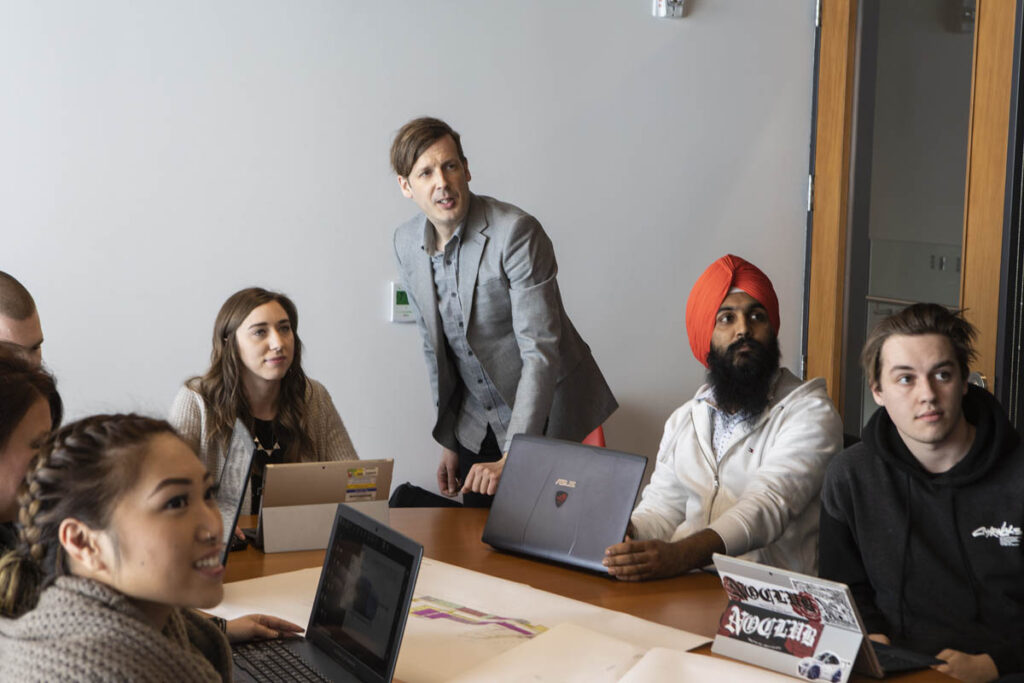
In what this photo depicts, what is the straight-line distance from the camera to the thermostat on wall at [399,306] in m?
3.85

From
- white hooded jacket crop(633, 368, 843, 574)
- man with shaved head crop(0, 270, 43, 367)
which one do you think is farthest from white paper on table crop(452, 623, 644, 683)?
man with shaved head crop(0, 270, 43, 367)

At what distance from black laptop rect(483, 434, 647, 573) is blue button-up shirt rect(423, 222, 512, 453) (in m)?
0.94

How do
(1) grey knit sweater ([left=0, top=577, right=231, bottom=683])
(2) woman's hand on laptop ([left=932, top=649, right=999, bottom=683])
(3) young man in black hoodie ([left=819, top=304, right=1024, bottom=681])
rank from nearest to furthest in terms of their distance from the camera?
(1) grey knit sweater ([left=0, top=577, right=231, bottom=683])
(2) woman's hand on laptop ([left=932, top=649, right=999, bottom=683])
(3) young man in black hoodie ([left=819, top=304, right=1024, bottom=681])

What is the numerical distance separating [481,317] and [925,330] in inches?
55.6

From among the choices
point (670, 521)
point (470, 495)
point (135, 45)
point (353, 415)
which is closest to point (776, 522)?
point (670, 521)

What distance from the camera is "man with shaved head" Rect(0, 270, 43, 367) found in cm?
242

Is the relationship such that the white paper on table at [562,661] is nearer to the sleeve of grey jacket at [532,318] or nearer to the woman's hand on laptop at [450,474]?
the sleeve of grey jacket at [532,318]

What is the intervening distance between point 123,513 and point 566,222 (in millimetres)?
3112

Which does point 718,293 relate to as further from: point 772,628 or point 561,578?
point 772,628

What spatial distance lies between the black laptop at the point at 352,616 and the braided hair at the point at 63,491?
0.44 metres

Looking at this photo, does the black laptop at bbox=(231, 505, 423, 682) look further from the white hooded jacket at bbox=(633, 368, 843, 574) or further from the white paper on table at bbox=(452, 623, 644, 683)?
the white hooded jacket at bbox=(633, 368, 843, 574)

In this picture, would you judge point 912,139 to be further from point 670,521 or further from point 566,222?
point 670,521

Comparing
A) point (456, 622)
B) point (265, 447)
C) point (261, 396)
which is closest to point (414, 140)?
point (261, 396)

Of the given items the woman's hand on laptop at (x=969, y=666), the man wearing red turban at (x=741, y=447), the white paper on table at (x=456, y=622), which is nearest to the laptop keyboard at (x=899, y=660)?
the woman's hand on laptop at (x=969, y=666)
